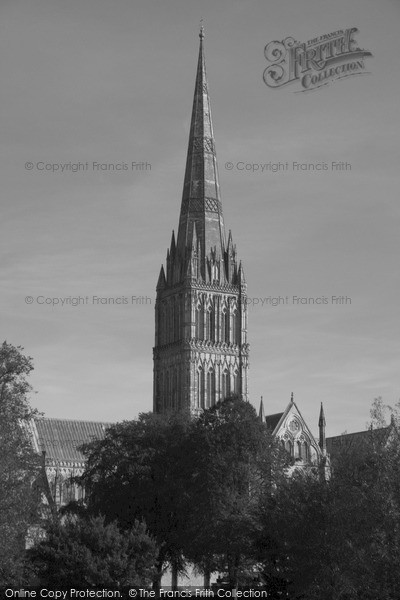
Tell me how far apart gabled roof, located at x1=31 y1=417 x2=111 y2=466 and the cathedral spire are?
69.0ft

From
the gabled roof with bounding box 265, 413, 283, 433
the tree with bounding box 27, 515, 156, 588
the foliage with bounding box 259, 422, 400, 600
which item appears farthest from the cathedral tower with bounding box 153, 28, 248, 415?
the tree with bounding box 27, 515, 156, 588

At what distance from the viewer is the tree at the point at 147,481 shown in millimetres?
79562

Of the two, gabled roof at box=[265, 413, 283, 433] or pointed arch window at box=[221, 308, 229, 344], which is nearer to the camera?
gabled roof at box=[265, 413, 283, 433]

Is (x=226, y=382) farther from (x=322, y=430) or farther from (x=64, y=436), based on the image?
(x=64, y=436)

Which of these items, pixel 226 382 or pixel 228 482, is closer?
pixel 228 482

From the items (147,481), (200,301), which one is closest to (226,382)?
(200,301)

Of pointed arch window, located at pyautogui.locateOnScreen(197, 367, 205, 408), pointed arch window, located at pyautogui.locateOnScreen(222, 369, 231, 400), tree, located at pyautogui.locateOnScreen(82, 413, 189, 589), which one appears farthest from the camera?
pointed arch window, located at pyautogui.locateOnScreen(222, 369, 231, 400)

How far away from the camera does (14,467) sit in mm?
59312

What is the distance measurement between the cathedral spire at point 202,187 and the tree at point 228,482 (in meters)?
51.5

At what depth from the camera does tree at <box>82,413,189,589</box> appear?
79562mm

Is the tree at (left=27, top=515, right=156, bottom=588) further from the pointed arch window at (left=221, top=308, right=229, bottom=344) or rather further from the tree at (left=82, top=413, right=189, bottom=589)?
the pointed arch window at (left=221, top=308, right=229, bottom=344)

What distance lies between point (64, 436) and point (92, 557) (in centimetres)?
7216

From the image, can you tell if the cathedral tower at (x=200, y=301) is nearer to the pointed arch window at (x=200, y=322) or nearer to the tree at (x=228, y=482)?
the pointed arch window at (x=200, y=322)

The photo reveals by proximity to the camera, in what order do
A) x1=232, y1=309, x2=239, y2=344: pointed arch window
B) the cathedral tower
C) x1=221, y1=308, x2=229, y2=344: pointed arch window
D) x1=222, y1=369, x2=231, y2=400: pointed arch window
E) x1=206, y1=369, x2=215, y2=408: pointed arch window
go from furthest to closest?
1. x1=232, y1=309, x2=239, y2=344: pointed arch window
2. x1=221, y1=308, x2=229, y2=344: pointed arch window
3. x1=222, y1=369, x2=231, y2=400: pointed arch window
4. the cathedral tower
5. x1=206, y1=369, x2=215, y2=408: pointed arch window
